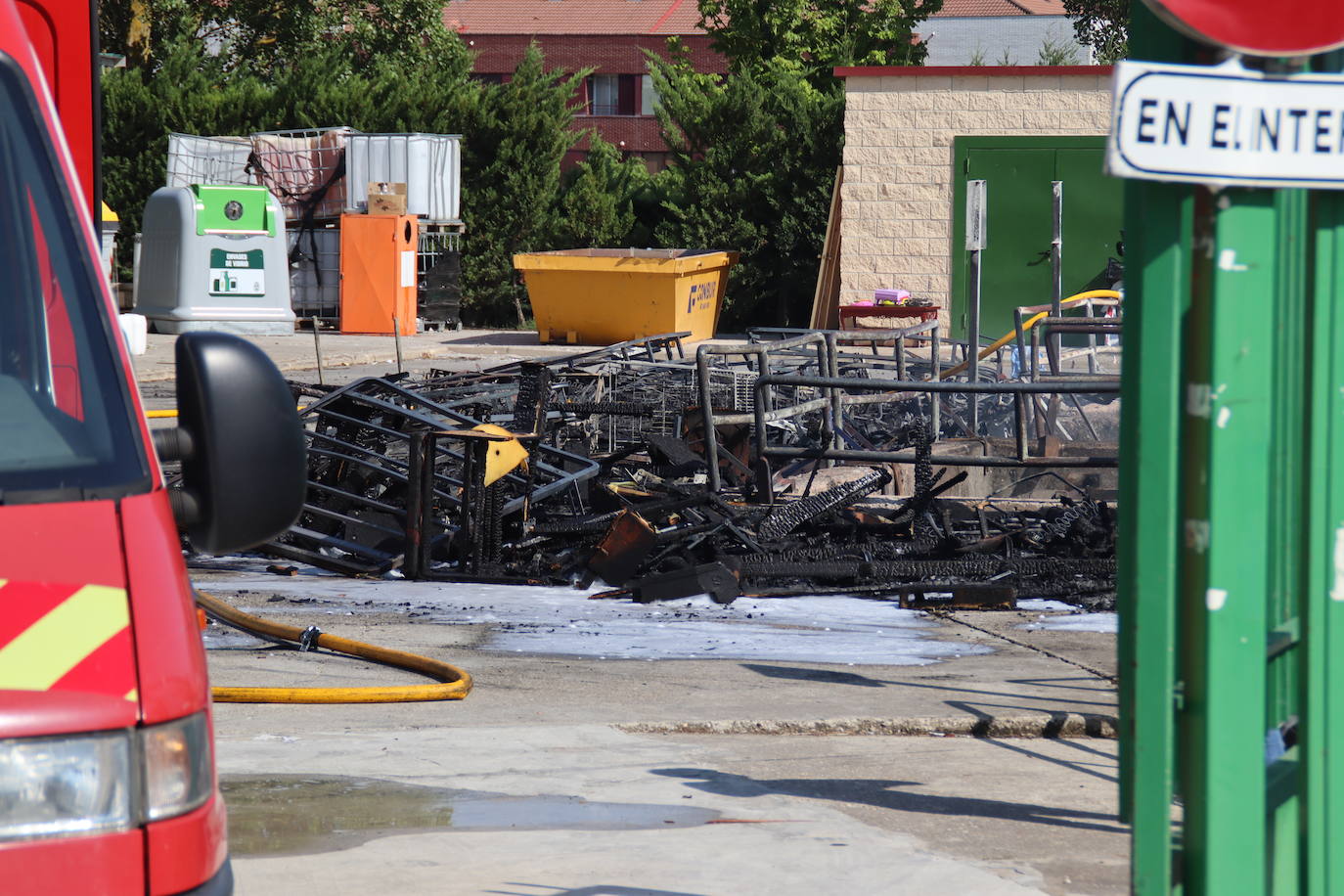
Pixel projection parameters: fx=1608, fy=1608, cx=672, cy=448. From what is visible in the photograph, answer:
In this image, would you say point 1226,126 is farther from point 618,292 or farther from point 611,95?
point 611,95

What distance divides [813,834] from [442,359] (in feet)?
57.0

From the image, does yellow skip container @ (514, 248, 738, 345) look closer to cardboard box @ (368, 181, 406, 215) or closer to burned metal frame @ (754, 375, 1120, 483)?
cardboard box @ (368, 181, 406, 215)

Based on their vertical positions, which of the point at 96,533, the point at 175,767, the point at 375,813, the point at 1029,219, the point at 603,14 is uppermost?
the point at 603,14

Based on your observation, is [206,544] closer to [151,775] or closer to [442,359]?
[151,775]

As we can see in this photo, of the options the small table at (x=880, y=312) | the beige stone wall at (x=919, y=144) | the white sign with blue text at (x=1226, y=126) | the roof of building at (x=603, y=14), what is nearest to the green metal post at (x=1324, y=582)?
the white sign with blue text at (x=1226, y=126)

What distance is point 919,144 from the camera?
77.8ft

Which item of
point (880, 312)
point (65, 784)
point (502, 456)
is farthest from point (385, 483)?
point (880, 312)

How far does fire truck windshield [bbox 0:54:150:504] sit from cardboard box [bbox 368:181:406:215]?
2213cm

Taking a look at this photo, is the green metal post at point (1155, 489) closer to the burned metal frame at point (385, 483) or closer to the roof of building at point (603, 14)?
the burned metal frame at point (385, 483)

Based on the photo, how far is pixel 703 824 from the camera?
4.60 m

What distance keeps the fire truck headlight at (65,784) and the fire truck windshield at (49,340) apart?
498 mm

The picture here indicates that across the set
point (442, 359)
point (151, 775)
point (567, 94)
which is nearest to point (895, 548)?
point (151, 775)

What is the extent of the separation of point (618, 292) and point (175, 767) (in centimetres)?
2140

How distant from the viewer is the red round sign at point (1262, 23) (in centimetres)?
260
